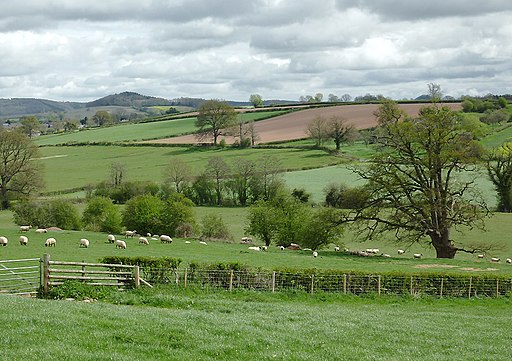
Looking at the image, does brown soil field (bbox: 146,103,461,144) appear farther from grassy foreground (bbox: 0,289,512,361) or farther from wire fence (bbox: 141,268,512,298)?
grassy foreground (bbox: 0,289,512,361)

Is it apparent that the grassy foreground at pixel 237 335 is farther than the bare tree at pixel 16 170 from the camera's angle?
No

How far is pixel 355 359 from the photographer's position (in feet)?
52.0

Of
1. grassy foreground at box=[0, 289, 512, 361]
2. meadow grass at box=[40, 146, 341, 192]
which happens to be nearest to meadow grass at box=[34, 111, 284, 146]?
meadow grass at box=[40, 146, 341, 192]

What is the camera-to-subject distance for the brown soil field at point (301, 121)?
125525mm

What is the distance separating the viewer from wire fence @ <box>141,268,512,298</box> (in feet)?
109

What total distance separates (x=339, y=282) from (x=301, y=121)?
10641cm

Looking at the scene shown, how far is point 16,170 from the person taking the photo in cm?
8094

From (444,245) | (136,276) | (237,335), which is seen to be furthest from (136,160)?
(237,335)

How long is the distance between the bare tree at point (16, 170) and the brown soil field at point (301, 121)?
170ft

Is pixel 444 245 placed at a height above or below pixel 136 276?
below

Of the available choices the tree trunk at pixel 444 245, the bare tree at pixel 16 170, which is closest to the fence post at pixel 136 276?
the tree trunk at pixel 444 245

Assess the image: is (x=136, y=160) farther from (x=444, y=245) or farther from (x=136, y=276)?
(x=136, y=276)

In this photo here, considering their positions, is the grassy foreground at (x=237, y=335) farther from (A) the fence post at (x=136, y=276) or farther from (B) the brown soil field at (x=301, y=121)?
(B) the brown soil field at (x=301, y=121)

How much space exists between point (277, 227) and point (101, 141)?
92766 mm
